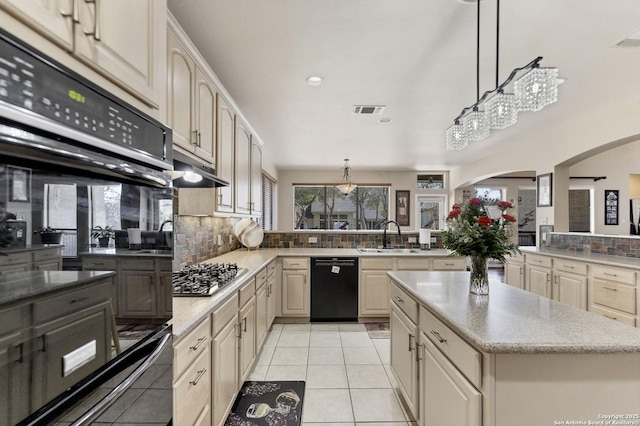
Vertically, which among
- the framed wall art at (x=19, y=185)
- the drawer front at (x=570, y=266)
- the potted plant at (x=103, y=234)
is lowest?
the drawer front at (x=570, y=266)

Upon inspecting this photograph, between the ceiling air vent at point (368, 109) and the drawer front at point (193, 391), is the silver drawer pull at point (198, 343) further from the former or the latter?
the ceiling air vent at point (368, 109)

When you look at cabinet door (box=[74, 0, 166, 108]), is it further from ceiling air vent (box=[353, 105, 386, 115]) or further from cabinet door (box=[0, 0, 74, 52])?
ceiling air vent (box=[353, 105, 386, 115])

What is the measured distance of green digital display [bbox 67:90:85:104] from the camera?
63 cm

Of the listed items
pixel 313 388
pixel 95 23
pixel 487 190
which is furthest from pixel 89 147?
pixel 487 190

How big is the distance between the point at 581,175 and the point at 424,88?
493 cm

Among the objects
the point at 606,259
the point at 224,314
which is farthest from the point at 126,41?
the point at 606,259

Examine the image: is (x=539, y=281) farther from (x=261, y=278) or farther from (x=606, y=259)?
(x=261, y=278)

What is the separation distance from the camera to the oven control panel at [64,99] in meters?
0.51

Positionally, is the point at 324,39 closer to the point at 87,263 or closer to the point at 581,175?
the point at 87,263

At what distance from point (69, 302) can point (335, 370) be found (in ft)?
8.22

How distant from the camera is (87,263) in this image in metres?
0.68

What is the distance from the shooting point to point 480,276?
177 cm

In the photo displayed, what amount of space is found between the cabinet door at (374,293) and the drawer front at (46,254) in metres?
3.58

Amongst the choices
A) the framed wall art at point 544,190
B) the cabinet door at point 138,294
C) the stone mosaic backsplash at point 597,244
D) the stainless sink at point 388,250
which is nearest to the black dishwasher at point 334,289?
the stainless sink at point 388,250
